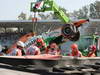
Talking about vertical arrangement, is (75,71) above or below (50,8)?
A: below

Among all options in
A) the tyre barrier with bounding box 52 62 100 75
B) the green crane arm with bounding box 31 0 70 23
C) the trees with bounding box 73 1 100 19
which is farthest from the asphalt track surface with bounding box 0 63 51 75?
the trees with bounding box 73 1 100 19

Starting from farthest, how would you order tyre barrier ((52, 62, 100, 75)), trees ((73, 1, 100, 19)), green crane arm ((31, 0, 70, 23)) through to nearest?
trees ((73, 1, 100, 19)), green crane arm ((31, 0, 70, 23)), tyre barrier ((52, 62, 100, 75))

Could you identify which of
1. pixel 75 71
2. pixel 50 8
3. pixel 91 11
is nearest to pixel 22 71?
pixel 75 71

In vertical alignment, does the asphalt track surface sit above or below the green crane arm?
below

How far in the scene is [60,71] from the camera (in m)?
7.02

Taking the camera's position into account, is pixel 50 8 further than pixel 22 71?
Yes

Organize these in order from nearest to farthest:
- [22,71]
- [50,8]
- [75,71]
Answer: [75,71]
[22,71]
[50,8]

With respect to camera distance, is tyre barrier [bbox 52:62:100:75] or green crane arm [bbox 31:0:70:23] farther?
green crane arm [bbox 31:0:70:23]

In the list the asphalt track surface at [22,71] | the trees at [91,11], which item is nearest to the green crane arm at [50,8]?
the asphalt track surface at [22,71]

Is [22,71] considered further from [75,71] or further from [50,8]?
[50,8]

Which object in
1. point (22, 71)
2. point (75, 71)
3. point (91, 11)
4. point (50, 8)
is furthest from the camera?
point (91, 11)

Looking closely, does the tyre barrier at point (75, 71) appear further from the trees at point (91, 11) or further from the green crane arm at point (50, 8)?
the trees at point (91, 11)

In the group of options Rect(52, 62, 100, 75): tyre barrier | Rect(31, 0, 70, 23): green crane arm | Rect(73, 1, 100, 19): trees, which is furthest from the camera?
Rect(73, 1, 100, 19): trees

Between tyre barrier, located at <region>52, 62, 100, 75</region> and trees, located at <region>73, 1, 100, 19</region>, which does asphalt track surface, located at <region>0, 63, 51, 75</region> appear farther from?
trees, located at <region>73, 1, 100, 19</region>
